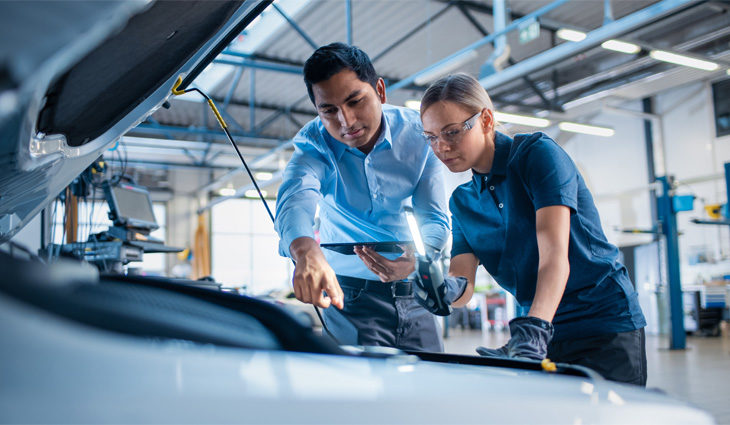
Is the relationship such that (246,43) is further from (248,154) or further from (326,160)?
(326,160)

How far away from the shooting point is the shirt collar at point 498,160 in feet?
4.35

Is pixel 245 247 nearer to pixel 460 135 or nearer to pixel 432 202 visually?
pixel 432 202

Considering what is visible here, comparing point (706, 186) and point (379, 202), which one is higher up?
point (706, 186)

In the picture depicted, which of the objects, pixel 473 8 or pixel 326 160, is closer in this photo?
pixel 326 160

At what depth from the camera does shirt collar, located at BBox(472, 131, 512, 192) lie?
4.35ft

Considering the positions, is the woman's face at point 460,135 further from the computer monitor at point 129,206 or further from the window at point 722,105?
the window at point 722,105

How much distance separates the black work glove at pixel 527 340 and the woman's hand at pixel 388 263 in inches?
16.5

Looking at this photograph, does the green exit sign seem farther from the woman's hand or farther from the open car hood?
the open car hood

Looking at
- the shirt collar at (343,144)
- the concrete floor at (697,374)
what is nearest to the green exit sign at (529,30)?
the concrete floor at (697,374)

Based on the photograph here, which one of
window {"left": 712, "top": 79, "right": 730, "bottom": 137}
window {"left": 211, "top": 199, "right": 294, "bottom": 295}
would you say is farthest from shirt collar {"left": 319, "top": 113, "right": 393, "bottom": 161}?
window {"left": 211, "top": 199, "right": 294, "bottom": 295}

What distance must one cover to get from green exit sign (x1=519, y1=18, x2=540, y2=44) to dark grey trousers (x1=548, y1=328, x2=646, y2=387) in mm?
5421

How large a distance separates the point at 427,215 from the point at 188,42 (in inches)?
36.2

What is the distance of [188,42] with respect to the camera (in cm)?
109

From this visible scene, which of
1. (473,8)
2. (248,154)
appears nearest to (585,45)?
(473,8)
